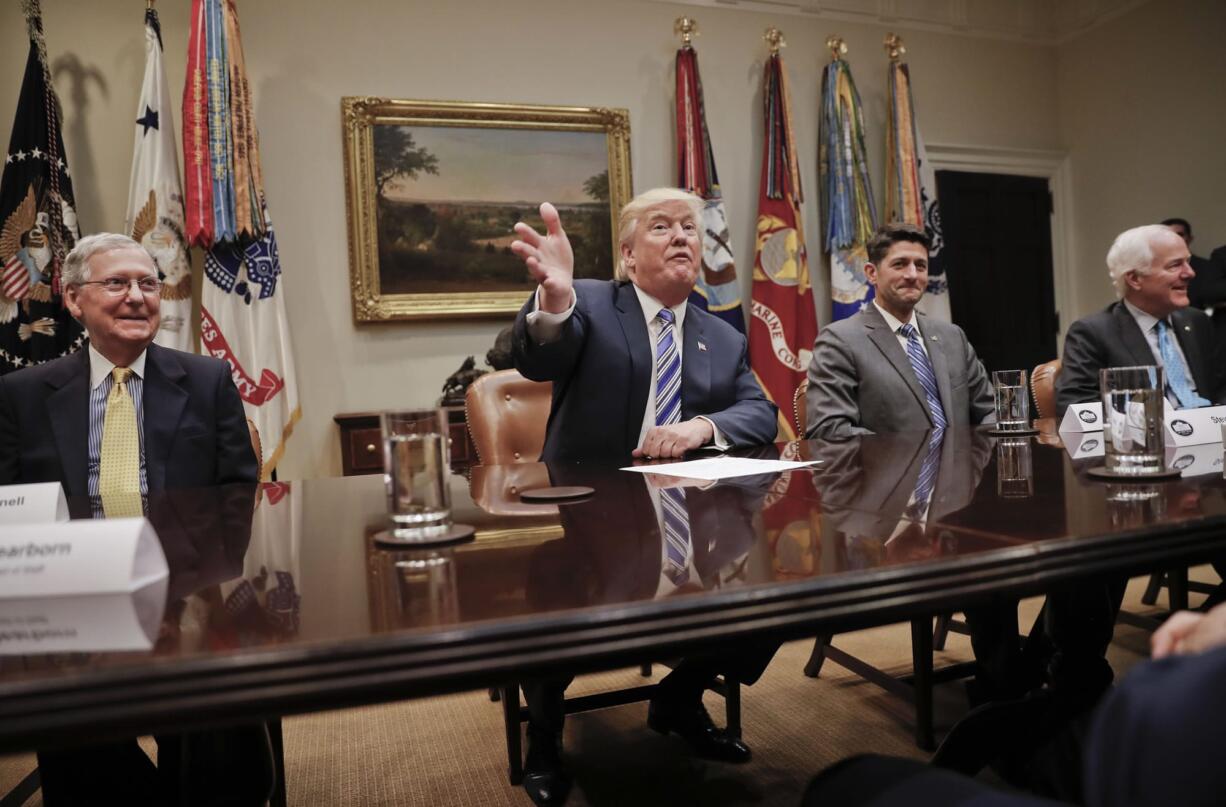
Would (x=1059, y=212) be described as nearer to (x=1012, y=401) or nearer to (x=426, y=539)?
(x=1012, y=401)

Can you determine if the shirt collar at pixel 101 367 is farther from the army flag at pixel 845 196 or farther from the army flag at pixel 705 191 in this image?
the army flag at pixel 845 196

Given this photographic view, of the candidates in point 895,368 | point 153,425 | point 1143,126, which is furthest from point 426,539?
point 1143,126

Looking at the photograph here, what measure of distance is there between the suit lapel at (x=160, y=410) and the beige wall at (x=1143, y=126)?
18.9ft

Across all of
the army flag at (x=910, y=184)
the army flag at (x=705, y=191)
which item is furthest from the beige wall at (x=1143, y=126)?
the army flag at (x=705, y=191)

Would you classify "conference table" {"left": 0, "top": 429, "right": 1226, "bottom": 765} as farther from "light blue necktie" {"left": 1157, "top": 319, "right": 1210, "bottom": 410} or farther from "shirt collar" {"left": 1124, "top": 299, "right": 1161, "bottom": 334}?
"shirt collar" {"left": 1124, "top": 299, "right": 1161, "bottom": 334}

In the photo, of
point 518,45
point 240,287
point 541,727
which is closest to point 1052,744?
point 541,727

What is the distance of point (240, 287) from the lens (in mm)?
4133

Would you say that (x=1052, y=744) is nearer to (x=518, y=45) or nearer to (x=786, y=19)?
(x=518, y=45)

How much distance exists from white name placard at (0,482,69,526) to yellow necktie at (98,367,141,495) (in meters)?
0.91

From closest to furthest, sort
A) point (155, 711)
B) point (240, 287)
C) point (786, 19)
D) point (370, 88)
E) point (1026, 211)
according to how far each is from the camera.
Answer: point (155, 711) → point (240, 287) → point (370, 88) → point (786, 19) → point (1026, 211)

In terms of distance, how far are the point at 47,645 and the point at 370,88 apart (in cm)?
448

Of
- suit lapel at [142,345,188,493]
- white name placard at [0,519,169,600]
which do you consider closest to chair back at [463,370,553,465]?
suit lapel at [142,345,188,493]

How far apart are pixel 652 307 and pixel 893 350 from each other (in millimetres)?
871

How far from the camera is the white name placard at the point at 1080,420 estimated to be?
1953mm
